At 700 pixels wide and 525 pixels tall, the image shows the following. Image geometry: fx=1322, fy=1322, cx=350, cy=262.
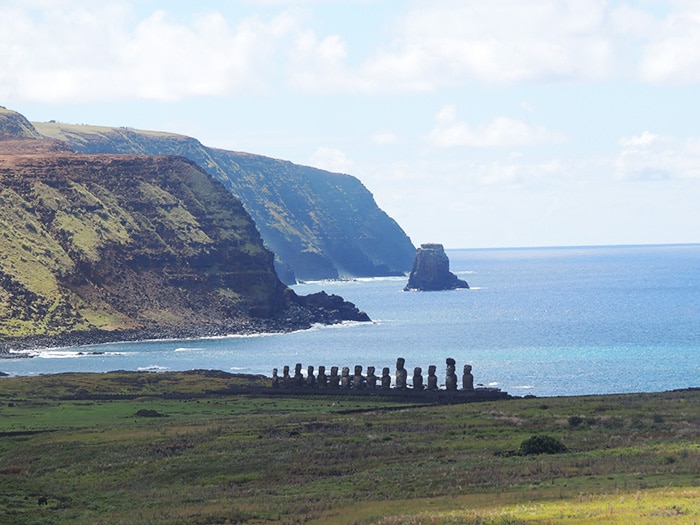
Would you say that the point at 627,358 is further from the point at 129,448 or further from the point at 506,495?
the point at 506,495

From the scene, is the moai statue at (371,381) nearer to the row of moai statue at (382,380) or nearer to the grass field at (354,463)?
the row of moai statue at (382,380)

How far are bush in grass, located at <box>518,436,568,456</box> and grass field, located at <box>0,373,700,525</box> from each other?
37.9 inches

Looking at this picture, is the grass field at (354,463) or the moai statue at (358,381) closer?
the grass field at (354,463)

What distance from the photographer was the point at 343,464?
69.6 meters

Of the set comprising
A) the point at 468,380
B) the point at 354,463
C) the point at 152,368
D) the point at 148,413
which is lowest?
the point at 152,368

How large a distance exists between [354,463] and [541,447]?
9898 mm

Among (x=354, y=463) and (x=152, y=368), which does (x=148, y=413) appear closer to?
(x=354, y=463)

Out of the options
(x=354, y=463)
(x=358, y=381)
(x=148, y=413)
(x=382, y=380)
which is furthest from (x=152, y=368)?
(x=354, y=463)

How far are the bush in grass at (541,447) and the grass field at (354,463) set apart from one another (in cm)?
96

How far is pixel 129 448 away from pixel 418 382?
1572 inches

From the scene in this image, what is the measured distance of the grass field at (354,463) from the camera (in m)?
52.6

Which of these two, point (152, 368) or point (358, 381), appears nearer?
point (358, 381)

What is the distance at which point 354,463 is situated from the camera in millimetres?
69688

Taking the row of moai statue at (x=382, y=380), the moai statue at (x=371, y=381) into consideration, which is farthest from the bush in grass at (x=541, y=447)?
the moai statue at (x=371, y=381)
